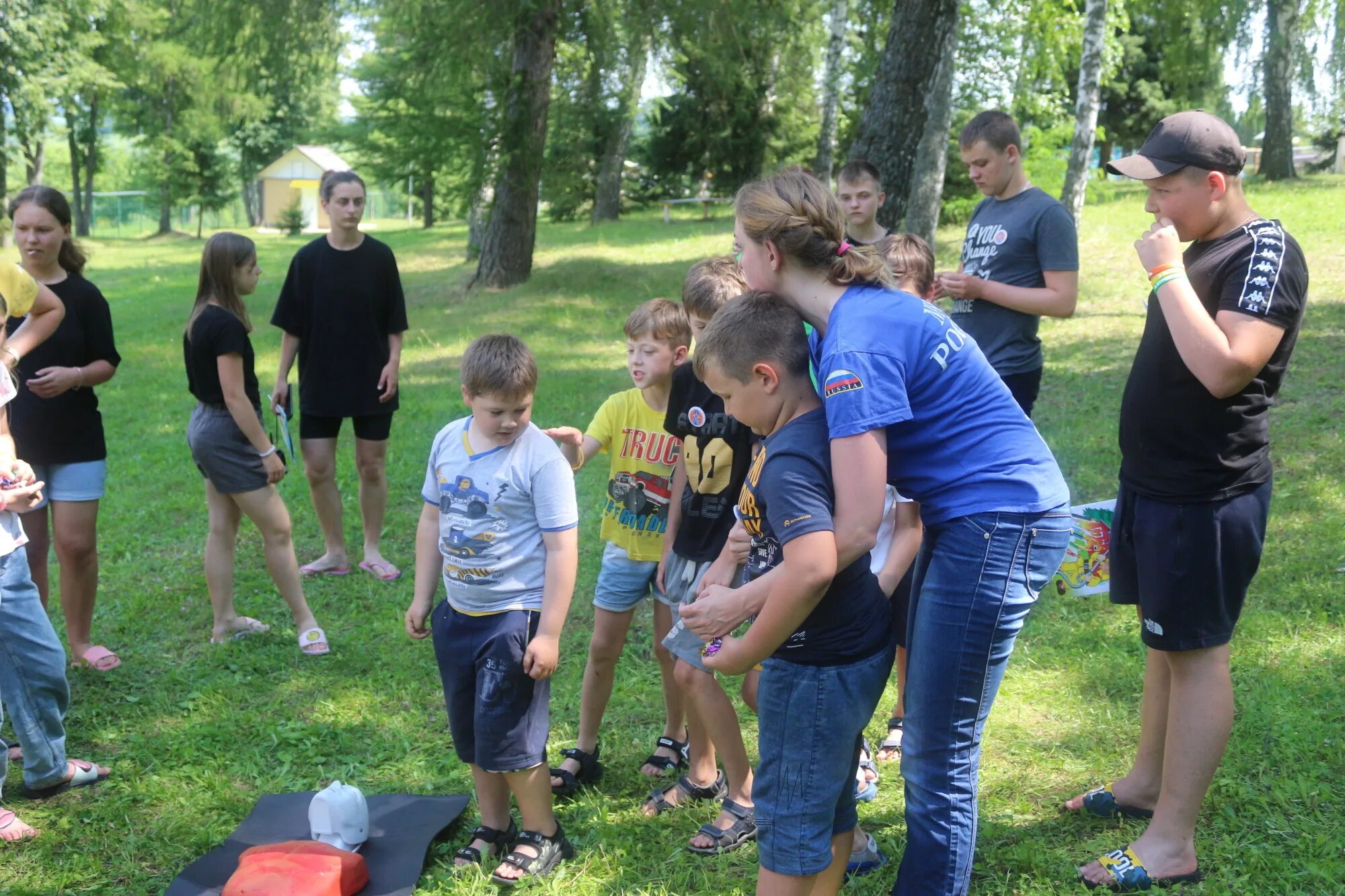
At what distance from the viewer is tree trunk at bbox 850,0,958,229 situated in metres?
9.16

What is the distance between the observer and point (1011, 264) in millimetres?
4164

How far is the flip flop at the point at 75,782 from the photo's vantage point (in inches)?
144

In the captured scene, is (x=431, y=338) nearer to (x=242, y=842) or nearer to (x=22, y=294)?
(x=22, y=294)

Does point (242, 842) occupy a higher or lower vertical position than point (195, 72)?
lower

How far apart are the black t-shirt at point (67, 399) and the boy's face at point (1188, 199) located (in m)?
3.90

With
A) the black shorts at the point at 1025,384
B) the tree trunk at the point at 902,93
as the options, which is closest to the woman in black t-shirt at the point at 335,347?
the black shorts at the point at 1025,384

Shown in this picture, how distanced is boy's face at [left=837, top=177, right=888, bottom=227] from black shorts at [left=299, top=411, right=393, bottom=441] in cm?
270

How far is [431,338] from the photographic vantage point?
12422 mm

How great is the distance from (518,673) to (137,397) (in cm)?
930

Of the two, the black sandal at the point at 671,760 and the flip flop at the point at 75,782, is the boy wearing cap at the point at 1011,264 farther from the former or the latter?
the flip flop at the point at 75,782

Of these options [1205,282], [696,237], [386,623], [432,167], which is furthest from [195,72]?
[1205,282]

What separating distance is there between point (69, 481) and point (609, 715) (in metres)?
2.41

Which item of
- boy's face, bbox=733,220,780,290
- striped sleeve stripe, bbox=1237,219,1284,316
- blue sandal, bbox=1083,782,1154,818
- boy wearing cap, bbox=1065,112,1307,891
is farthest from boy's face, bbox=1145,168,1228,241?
blue sandal, bbox=1083,782,1154,818

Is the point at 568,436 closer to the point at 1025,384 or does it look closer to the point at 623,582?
the point at 623,582
